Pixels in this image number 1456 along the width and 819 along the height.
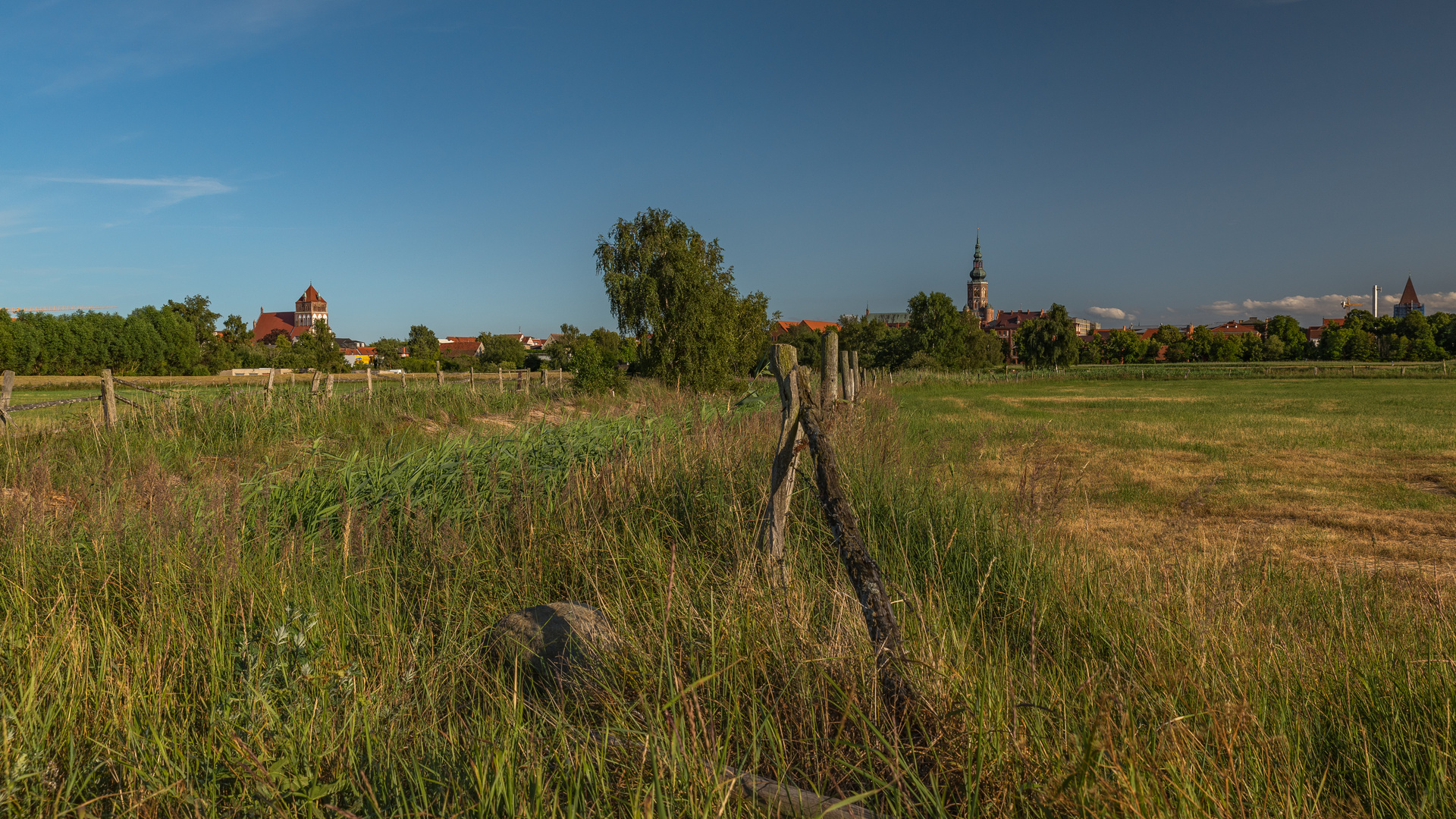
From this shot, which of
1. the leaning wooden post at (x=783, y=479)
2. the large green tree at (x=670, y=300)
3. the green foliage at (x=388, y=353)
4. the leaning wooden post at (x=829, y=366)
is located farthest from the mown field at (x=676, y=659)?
the green foliage at (x=388, y=353)

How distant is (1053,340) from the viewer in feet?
283

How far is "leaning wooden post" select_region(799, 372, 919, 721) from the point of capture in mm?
1992

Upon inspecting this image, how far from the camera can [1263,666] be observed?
2.46 metres

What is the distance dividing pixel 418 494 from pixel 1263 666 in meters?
5.60

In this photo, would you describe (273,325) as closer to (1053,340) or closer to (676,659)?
(1053,340)

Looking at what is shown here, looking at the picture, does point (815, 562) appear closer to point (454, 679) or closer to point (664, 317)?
point (454, 679)

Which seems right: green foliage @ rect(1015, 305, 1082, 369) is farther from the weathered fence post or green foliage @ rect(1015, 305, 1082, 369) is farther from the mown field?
the weathered fence post

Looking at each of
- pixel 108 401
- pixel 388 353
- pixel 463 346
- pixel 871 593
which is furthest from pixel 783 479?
pixel 463 346

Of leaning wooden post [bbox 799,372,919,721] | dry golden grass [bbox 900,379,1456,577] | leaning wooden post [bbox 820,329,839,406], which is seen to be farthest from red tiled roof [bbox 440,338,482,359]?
leaning wooden post [bbox 799,372,919,721]

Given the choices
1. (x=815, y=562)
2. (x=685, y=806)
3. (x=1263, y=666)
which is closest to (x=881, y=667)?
(x=685, y=806)

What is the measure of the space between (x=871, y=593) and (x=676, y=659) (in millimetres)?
773

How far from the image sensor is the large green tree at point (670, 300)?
33.5 meters

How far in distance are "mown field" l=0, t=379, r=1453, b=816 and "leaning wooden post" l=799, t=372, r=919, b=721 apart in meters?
0.07

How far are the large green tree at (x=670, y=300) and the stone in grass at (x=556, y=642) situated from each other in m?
28.6
